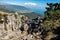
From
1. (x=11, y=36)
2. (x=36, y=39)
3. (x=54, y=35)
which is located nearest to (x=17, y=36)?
(x=11, y=36)

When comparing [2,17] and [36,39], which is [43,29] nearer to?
[36,39]

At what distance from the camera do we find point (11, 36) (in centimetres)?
7519

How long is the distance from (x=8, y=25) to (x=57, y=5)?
2393 centimetres

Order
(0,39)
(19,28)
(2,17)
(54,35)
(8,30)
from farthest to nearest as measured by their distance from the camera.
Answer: (2,17) < (19,28) < (8,30) < (54,35) < (0,39)

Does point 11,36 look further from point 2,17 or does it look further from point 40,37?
point 2,17

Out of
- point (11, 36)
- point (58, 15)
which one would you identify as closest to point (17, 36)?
point (11, 36)

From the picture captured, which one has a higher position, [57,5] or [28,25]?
[57,5]

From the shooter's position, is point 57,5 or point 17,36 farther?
point 57,5

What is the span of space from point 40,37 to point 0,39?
49.7 ft

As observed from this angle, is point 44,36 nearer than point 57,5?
Yes

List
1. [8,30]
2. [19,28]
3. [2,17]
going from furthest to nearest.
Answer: [2,17], [19,28], [8,30]

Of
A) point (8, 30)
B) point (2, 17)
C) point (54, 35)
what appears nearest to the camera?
point (54, 35)

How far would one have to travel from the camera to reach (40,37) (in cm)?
7462

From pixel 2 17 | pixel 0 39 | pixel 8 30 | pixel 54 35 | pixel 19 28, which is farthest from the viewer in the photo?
pixel 2 17
